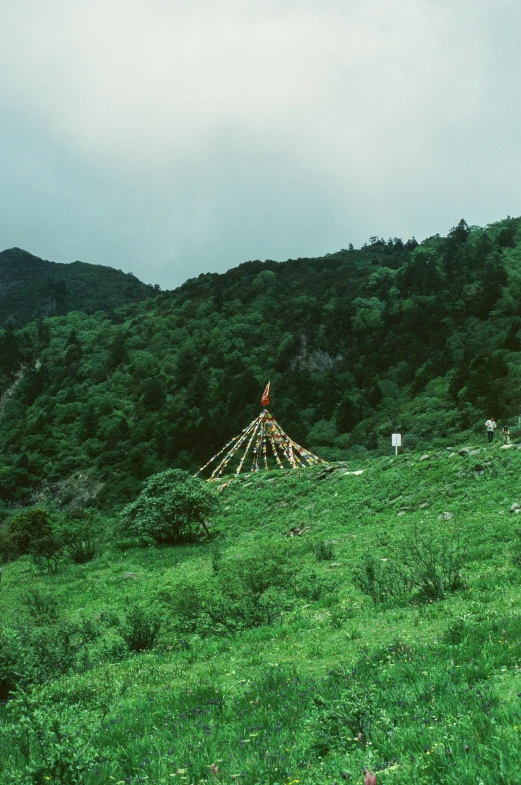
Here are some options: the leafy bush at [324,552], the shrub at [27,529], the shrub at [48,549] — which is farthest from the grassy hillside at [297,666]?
the shrub at [27,529]

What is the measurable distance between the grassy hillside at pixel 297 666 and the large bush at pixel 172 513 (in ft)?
22.7

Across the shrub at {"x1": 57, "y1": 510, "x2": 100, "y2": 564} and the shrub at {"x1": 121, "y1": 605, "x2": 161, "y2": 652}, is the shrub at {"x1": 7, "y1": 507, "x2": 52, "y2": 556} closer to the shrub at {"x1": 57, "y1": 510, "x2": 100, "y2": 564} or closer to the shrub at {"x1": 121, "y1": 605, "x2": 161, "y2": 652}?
the shrub at {"x1": 57, "y1": 510, "x2": 100, "y2": 564}

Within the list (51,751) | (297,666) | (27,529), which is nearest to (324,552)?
(297,666)

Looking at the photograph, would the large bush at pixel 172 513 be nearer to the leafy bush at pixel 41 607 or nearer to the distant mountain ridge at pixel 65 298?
the leafy bush at pixel 41 607

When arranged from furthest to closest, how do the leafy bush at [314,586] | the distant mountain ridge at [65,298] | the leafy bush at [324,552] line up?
the distant mountain ridge at [65,298], the leafy bush at [324,552], the leafy bush at [314,586]

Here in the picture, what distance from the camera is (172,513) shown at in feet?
102

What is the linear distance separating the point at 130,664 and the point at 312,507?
19.8 meters

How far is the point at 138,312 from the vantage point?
136750 mm

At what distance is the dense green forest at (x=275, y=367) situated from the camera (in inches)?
2737

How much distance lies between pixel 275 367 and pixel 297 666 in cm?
8504

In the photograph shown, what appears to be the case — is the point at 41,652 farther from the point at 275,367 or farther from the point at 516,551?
the point at 275,367

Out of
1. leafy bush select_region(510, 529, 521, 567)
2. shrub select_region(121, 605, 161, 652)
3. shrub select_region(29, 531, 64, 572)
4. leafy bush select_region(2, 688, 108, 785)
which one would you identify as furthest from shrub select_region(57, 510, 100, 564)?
leafy bush select_region(2, 688, 108, 785)

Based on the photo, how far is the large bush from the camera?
31.0 meters

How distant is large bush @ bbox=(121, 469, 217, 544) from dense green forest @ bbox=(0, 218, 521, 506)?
23.0 meters
